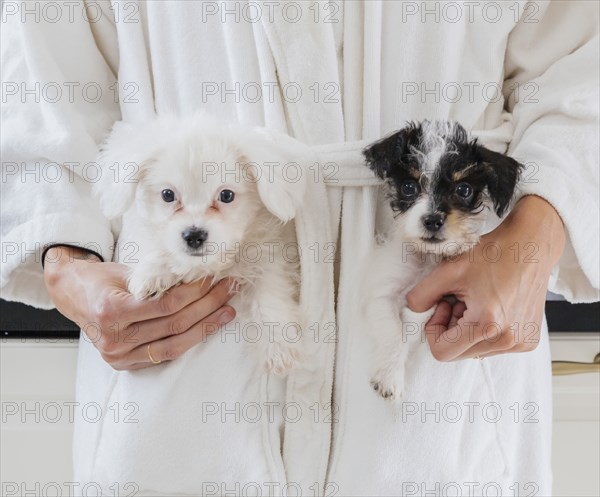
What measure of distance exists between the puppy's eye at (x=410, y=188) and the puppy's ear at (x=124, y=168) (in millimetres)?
406

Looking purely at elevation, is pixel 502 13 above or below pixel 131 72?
above

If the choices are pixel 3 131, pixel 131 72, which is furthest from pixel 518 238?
pixel 3 131

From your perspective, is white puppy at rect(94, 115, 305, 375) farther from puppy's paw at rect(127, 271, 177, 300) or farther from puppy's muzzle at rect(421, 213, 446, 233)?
puppy's muzzle at rect(421, 213, 446, 233)

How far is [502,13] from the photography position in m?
1.05

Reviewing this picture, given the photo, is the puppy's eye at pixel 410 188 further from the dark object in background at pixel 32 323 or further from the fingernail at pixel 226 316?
the dark object in background at pixel 32 323

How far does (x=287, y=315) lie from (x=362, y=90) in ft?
1.32

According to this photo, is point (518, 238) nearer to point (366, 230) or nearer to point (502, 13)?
point (366, 230)

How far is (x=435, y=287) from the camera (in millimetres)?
944

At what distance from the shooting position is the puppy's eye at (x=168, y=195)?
0.97 meters

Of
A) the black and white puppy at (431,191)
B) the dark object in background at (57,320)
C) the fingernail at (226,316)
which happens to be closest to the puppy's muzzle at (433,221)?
the black and white puppy at (431,191)

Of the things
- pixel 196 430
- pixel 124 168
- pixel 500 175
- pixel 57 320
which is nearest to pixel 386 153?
pixel 500 175

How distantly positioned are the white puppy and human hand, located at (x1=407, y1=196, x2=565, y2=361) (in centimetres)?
24

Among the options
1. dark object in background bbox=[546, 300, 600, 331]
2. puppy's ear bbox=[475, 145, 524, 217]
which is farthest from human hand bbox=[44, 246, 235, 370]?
dark object in background bbox=[546, 300, 600, 331]

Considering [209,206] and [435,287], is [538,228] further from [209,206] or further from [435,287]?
[209,206]
